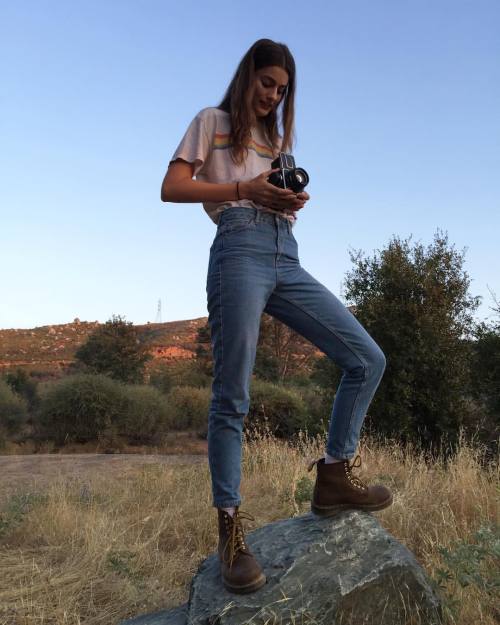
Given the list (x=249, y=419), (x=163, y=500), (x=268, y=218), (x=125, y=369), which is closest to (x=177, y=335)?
(x=125, y=369)

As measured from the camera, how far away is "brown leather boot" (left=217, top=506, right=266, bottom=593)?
97.0 inches

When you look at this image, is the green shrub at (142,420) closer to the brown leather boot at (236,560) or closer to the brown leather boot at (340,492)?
the brown leather boot at (340,492)

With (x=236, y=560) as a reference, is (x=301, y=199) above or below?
above

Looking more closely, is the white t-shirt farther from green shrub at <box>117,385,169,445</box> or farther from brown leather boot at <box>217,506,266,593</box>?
green shrub at <box>117,385,169,445</box>

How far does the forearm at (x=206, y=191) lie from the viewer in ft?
7.80

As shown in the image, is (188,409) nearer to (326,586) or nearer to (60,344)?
(326,586)

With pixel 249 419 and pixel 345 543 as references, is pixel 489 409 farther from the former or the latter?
pixel 345 543

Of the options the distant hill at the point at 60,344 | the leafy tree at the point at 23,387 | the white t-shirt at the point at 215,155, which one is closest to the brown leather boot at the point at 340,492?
the white t-shirt at the point at 215,155

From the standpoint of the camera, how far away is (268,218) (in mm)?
2469

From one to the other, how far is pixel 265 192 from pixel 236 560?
153cm

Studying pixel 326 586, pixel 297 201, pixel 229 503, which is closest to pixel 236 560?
pixel 229 503

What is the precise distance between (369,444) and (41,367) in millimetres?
34956

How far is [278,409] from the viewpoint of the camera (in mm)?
14461

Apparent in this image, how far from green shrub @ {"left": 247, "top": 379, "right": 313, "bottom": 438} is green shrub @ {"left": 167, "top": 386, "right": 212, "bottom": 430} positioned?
1865 mm
